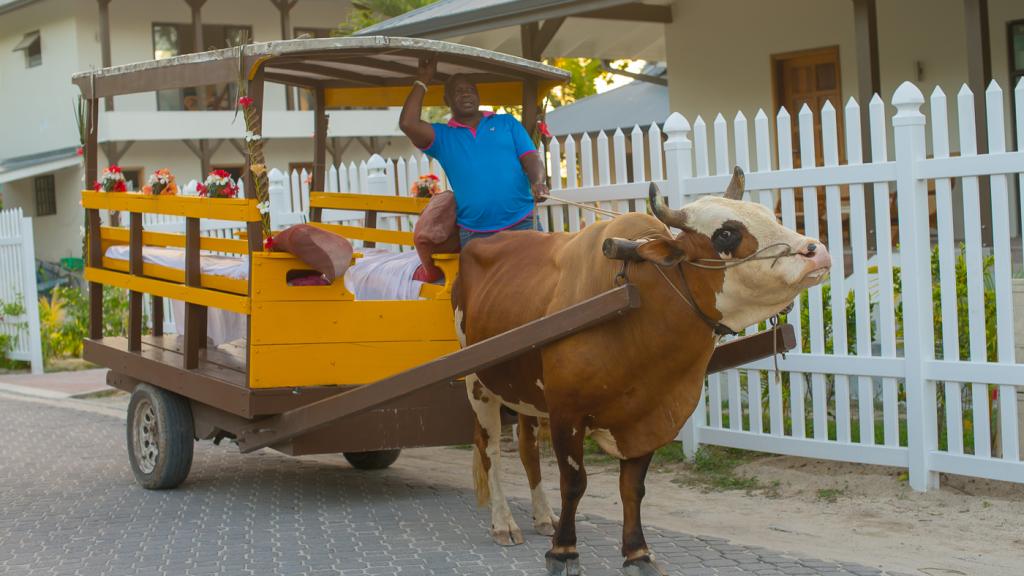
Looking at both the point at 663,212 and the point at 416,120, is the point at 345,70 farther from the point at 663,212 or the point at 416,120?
the point at 663,212

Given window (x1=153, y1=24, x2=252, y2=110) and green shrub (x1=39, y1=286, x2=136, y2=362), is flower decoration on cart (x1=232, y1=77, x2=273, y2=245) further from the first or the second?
window (x1=153, y1=24, x2=252, y2=110)

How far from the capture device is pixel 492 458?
6.29 metres

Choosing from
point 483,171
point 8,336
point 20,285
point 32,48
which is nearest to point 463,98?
point 483,171

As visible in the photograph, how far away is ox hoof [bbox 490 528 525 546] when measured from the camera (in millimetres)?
6125

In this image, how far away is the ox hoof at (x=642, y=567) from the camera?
519cm

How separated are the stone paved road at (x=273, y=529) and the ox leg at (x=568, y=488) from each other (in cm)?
21

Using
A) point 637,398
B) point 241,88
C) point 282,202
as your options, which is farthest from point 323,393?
point 282,202

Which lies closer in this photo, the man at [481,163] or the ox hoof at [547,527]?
the ox hoof at [547,527]

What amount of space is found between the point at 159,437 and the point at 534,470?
271 cm

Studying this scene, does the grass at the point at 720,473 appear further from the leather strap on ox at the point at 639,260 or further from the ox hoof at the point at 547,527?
the leather strap on ox at the point at 639,260

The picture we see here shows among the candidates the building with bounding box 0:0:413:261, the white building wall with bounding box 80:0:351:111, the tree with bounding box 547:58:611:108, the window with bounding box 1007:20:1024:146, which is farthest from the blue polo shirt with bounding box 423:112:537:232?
the tree with bounding box 547:58:611:108

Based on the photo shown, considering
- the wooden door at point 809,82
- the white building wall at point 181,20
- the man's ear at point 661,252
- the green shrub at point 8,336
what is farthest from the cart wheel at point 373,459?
the white building wall at point 181,20

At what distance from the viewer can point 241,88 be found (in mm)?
6402

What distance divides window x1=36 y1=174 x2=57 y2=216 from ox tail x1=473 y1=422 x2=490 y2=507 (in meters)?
25.5
